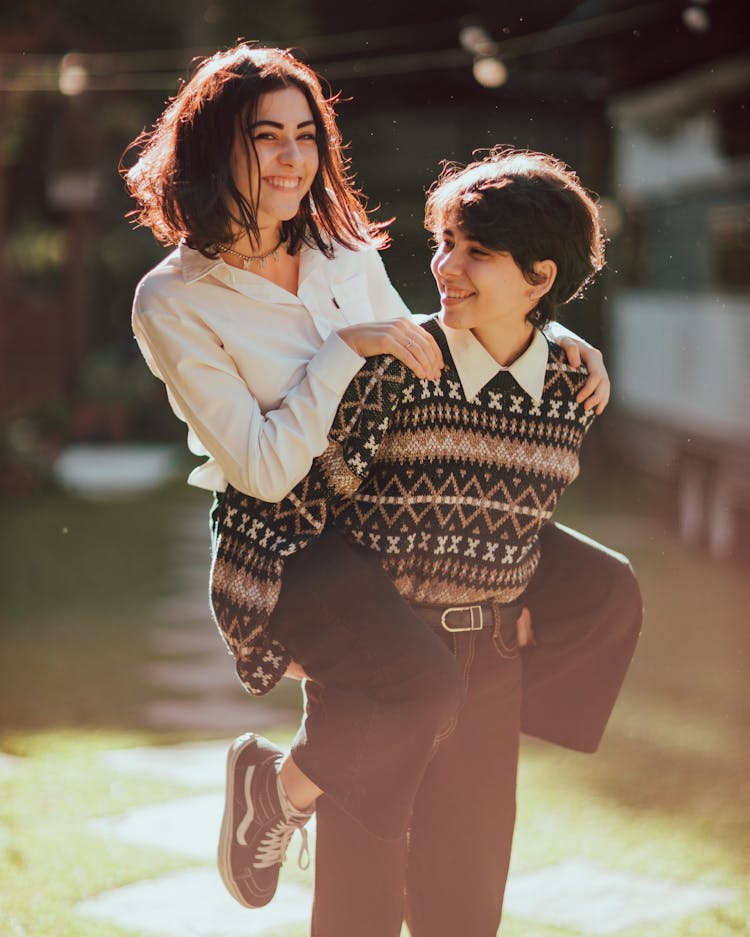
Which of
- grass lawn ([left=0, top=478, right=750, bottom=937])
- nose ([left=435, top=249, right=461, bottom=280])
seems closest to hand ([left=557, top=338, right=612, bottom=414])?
nose ([left=435, top=249, right=461, bottom=280])

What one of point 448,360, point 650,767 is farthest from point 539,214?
point 650,767

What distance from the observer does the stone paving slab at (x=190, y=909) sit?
284cm

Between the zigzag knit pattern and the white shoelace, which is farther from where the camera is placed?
the white shoelace

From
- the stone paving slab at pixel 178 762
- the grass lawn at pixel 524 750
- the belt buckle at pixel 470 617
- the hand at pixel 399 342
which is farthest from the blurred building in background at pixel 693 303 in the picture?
the hand at pixel 399 342

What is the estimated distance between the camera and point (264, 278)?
205 cm

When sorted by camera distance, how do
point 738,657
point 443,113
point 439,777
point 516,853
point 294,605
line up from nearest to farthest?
point 294,605
point 439,777
point 516,853
point 443,113
point 738,657

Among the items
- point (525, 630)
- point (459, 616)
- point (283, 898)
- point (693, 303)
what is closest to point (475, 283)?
point (459, 616)

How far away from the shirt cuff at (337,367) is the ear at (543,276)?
29 centimetres

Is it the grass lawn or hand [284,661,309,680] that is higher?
hand [284,661,309,680]

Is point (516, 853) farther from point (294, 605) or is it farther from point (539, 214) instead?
point (539, 214)

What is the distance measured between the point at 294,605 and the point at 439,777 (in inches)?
14.8

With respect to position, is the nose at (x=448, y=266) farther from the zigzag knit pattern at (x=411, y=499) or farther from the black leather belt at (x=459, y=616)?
the black leather belt at (x=459, y=616)

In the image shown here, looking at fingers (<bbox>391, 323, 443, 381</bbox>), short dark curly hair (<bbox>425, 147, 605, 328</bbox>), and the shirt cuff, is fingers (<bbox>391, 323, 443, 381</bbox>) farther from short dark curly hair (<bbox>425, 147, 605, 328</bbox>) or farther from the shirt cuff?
short dark curly hair (<bbox>425, 147, 605, 328</bbox>)

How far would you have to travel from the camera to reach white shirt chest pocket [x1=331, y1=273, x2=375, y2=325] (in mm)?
2129
